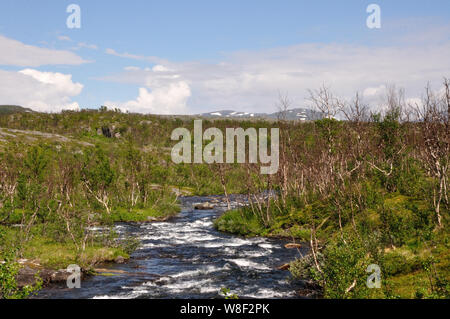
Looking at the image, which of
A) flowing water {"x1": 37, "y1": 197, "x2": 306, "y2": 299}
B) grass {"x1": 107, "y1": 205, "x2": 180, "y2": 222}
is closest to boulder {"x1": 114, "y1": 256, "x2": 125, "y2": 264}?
flowing water {"x1": 37, "y1": 197, "x2": 306, "y2": 299}

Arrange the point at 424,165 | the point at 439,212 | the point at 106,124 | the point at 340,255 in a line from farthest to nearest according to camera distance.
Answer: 1. the point at 106,124
2. the point at 424,165
3. the point at 439,212
4. the point at 340,255

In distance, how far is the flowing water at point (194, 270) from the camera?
21.6 metres

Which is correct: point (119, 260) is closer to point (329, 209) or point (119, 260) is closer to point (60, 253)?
point (60, 253)

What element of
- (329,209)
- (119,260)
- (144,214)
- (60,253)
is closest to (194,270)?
(119,260)

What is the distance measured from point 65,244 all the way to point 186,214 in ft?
92.2

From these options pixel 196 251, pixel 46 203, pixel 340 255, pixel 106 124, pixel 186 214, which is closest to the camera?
pixel 340 255

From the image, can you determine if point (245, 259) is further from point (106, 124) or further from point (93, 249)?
Answer: point (106, 124)

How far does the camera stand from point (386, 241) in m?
23.8

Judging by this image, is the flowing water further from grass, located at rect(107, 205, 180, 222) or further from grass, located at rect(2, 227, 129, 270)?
grass, located at rect(107, 205, 180, 222)

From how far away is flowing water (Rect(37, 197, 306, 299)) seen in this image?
851 inches

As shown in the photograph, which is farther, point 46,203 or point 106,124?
point 106,124

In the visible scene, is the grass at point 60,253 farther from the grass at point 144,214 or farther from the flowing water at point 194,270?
the grass at point 144,214

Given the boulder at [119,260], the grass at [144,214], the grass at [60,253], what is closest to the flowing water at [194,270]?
the boulder at [119,260]
